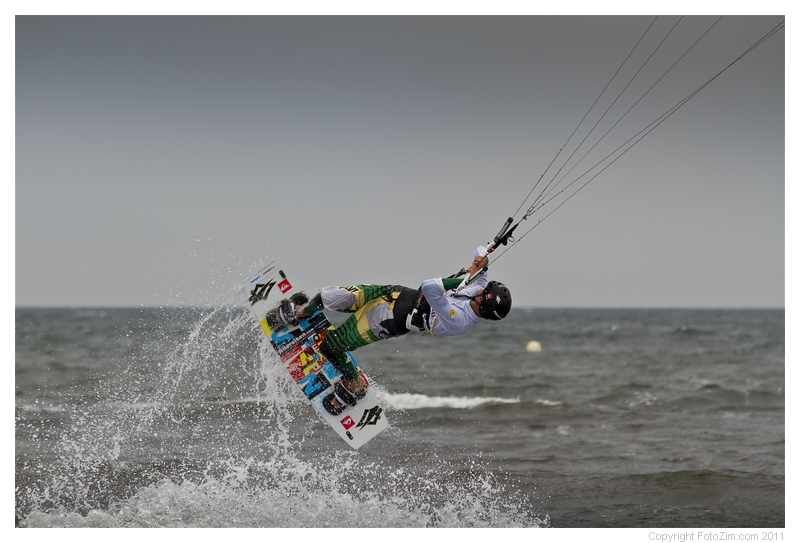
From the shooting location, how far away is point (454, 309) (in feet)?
17.2

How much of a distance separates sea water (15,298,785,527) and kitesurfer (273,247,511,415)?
0.62 meters

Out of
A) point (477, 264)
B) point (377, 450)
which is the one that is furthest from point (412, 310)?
point (377, 450)

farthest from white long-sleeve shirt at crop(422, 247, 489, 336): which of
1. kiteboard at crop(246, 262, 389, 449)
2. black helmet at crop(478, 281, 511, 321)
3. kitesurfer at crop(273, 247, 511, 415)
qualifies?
kiteboard at crop(246, 262, 389, 449)

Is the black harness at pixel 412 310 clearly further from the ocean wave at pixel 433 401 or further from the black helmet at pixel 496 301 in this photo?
the ocean wave at pixel 433 401

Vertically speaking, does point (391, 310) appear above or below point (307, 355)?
above

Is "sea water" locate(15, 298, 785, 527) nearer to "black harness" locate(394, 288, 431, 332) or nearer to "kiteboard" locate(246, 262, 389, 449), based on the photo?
"kiteboard" locate(246, 262, 389, 449)

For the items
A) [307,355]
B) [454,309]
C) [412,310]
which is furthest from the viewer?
[307,355]

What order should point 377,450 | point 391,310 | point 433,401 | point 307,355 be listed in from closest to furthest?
point 391,310 < point 307,355 < point 377,450 < point 433,401

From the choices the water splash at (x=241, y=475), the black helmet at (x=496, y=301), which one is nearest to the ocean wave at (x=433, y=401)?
the water splash at (x=241, y=475)

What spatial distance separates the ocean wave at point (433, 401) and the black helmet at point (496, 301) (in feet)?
20.3

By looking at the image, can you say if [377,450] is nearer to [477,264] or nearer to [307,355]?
[307,355]

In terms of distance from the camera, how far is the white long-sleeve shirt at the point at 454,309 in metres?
5.08

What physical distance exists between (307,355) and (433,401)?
18.9 ft
